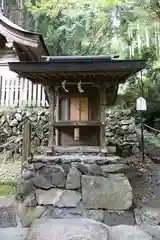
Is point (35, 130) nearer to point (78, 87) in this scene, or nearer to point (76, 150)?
point (76, 150)

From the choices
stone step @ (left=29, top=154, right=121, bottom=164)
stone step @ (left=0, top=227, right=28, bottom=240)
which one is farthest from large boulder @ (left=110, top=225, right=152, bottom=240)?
stone step @ (left=0, top=227, right=28, bottom=240)

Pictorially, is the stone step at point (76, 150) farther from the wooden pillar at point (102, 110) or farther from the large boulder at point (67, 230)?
the large boulder at point (67, 230)

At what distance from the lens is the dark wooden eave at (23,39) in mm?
7691

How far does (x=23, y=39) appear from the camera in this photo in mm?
7879

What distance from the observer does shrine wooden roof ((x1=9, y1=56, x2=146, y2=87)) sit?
4227 millimetres

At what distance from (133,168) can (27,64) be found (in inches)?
164

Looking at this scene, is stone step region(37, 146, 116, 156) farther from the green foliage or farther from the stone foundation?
the green foliage

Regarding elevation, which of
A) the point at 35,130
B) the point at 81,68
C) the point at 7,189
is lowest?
the point at 7,189

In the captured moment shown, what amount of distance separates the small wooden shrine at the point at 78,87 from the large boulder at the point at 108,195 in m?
0.75

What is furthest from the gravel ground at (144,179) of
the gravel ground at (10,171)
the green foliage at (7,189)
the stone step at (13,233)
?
the gravel ground at (10,171)

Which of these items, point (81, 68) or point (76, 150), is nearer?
point (81, 68)

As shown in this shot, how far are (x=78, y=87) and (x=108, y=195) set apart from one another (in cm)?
199

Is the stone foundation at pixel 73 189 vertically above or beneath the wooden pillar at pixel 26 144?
beneath

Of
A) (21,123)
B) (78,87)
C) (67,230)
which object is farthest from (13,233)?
(21,123)
